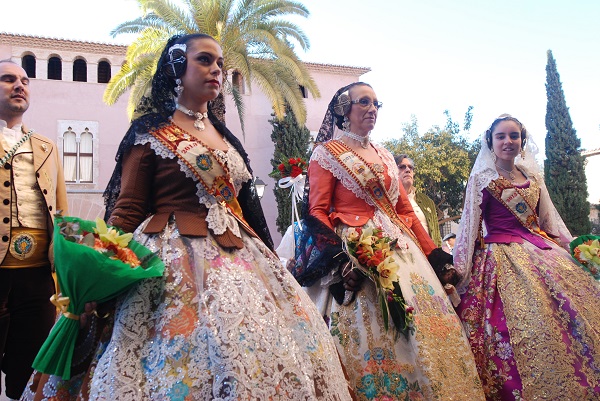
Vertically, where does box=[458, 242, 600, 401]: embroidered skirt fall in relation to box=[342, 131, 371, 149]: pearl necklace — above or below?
below

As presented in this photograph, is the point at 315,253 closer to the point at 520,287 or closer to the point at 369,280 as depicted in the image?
→ the point at 369,280

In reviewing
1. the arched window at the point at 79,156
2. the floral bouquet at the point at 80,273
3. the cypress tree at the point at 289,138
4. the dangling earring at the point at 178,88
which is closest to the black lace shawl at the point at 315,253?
the dangling earring at the point at 178,88

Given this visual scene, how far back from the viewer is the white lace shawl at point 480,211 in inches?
178

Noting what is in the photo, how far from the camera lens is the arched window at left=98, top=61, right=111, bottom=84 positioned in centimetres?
2366

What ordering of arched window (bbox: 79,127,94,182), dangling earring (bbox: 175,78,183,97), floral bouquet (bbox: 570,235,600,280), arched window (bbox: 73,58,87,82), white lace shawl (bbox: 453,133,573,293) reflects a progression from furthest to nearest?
arched window (bbox: 73,58,87,82) → arched window (bbox: 79,127,94,182) → white lace shawl (bbox: 453,133,573,293) → floral bouquet (bbox: 570,235,600,280) → dangling earring (bbox: 175,78,183,97)

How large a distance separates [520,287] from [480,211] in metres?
0.74

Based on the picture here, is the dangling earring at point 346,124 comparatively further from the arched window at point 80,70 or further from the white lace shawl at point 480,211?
the arched window at point 80,70

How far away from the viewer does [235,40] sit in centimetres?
1476

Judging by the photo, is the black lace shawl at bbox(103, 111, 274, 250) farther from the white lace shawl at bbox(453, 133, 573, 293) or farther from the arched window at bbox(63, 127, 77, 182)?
the arched window at bbox(63, 127, 77, 182)

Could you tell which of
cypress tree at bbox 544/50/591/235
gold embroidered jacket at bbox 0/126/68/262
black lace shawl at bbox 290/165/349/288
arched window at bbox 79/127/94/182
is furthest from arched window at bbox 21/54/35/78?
black lace shawl at bbox 290/165/349/288

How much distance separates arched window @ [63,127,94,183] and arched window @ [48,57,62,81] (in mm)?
2183

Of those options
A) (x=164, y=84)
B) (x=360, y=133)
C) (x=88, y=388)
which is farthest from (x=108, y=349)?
(x=360, y=133)

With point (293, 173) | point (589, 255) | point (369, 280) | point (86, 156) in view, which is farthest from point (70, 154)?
point (589, 255)

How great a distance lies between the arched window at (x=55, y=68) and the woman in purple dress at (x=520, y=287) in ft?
70.9
